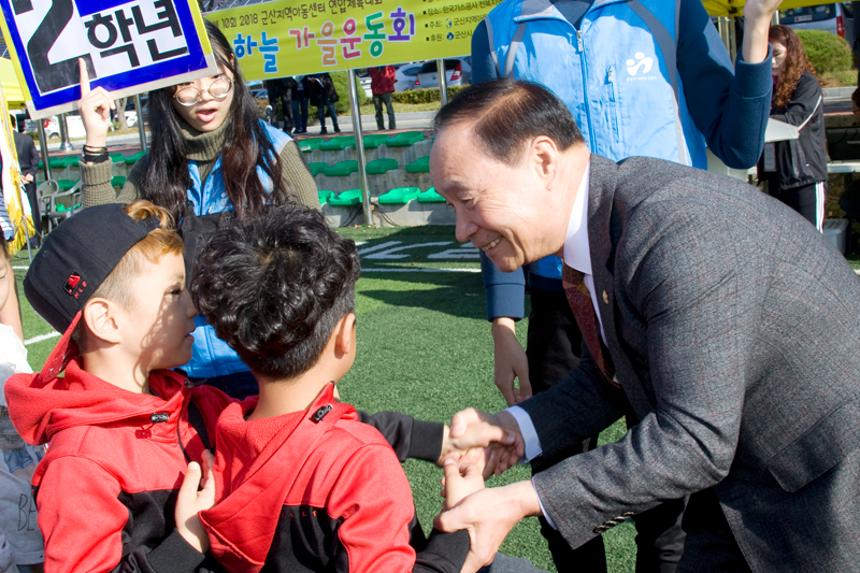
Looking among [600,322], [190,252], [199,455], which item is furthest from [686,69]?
[199,455]

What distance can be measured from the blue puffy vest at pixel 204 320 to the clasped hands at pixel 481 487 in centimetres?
70

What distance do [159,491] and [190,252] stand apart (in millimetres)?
709

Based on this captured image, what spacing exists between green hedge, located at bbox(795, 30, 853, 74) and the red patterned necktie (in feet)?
69.3

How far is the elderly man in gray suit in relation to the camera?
1.57 m

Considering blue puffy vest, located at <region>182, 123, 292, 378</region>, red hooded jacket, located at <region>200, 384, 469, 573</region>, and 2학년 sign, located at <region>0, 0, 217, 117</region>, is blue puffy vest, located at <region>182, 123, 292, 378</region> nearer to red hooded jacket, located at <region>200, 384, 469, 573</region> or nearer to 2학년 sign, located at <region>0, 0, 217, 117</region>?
2학년 sign, located at <region>0, 0, 217, 117</region>

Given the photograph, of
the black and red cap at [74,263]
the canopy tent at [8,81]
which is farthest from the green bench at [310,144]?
the black and red cap at [74,263]

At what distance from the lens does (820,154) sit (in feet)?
23.3

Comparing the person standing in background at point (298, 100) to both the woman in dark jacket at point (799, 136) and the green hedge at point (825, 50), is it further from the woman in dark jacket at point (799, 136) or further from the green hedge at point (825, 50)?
the woman in dark jacket at point (799, 136)

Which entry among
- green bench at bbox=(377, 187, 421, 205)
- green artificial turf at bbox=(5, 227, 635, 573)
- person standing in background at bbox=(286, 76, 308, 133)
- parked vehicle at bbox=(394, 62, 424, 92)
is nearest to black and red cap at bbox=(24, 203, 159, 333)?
green artificial turf at bbox=(5, 227, 635, 573)

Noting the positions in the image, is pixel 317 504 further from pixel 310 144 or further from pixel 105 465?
pixel 310 144

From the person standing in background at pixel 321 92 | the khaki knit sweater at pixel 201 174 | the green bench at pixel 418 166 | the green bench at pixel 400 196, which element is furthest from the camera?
the person standing in background at pixel 321 92

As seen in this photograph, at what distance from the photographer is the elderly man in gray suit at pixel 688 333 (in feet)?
5.16

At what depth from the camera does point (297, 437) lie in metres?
1.69

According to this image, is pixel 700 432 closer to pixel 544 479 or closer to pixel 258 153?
pixel 544 479
